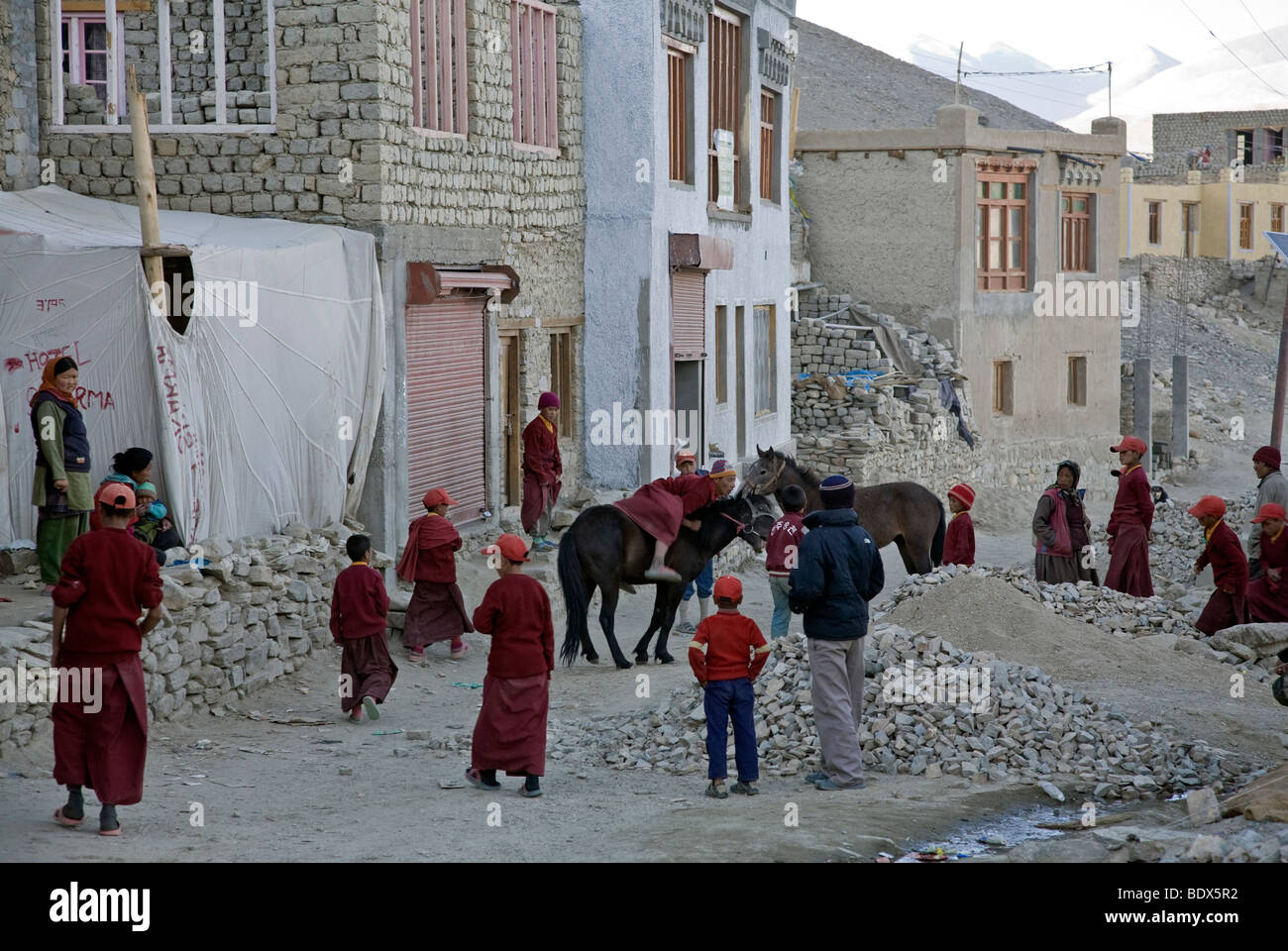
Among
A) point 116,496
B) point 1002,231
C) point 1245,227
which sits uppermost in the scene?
point 1245,227

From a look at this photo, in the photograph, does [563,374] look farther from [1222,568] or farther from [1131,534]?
[1222,568]

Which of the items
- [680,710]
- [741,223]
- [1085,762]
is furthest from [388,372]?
[741,223]

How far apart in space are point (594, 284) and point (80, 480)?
27.2ft

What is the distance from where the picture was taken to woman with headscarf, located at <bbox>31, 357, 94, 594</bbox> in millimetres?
9664

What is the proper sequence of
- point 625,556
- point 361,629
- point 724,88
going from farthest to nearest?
point 724,88 → point 625,556 → point 361,629

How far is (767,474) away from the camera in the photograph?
13.4 meters

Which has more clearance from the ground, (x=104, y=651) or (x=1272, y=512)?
(x=1272, y=512)

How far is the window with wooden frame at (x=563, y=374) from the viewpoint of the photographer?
16953 mm

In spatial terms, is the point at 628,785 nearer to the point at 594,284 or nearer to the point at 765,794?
the point at 765,794

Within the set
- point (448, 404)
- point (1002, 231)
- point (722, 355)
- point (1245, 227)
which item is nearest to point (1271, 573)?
point (448, 404)

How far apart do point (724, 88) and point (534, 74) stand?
5.12m

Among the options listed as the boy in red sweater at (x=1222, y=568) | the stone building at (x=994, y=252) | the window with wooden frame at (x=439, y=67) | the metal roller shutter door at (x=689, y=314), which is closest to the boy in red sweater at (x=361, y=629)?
the window with wooden frame at (x=439, y=67)

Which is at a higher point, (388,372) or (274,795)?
(388,372)

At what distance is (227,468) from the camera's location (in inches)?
427
